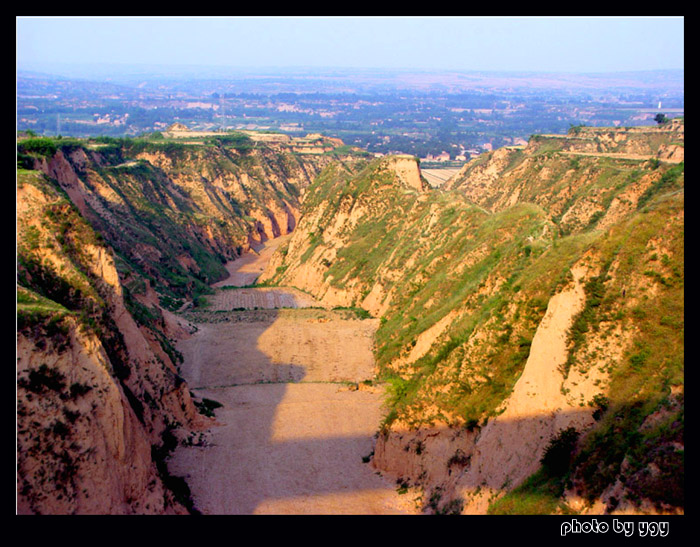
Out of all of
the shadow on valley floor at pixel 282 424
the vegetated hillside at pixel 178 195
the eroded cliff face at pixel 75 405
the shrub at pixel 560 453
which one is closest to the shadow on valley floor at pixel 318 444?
the shadow on valley floor at pixel 282 424

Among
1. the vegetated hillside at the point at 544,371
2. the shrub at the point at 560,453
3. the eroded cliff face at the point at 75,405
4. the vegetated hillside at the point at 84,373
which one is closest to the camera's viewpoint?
the vegetated hillside at the point at 544,371

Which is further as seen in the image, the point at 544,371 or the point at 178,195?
the point at 178,195

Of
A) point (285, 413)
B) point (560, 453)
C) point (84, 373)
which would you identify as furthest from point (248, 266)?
point (560, 453)

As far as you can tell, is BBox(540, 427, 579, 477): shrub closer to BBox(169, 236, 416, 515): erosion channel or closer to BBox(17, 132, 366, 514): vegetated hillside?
Result: BBox(169, 236, 416, 515): erosion channel

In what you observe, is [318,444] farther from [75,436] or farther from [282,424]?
[75,436]

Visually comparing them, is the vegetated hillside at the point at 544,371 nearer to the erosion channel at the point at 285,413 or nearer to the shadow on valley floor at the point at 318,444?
the shadow on valley floor at the point at 318,444

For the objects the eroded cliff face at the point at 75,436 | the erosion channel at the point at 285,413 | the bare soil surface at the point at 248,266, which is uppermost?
the eroded cliff face at the point at 75,436

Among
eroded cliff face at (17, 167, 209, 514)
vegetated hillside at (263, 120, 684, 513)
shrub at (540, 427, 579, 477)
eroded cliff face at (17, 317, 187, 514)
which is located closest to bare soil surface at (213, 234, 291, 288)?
vegetated hillside at (263, 120, 684, 513)
